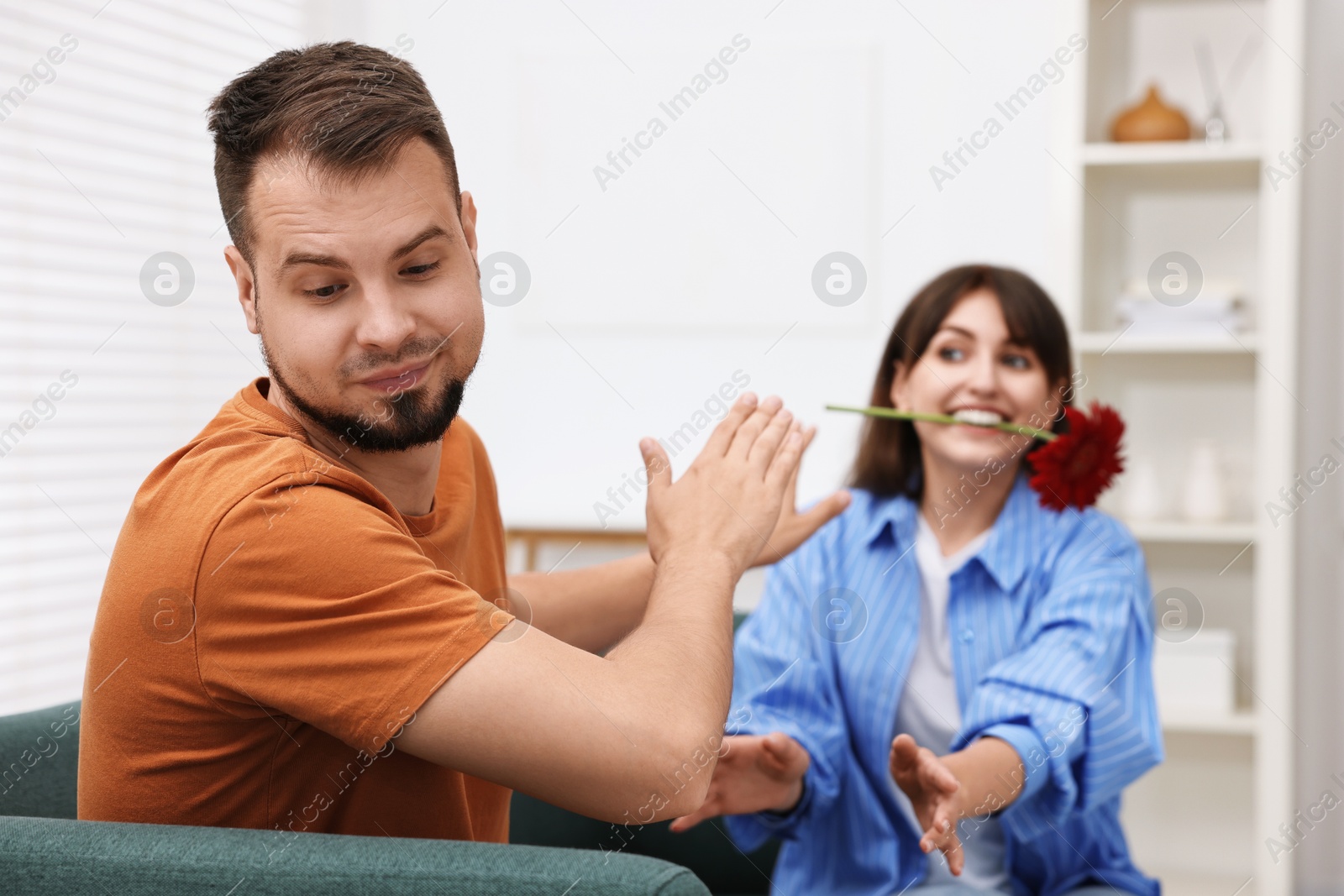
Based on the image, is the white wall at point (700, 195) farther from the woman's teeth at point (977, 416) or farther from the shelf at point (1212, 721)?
the woman's teeth at point (977, 416)

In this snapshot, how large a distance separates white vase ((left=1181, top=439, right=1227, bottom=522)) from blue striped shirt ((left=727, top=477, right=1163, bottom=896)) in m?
1.22

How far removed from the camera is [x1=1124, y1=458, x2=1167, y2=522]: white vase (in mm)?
2746

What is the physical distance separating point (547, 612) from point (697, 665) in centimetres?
50

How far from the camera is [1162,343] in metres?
2.62

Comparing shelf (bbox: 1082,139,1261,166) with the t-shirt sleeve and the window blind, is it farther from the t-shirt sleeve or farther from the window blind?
the t-shirt sleeve

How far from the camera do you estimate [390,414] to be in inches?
41.4

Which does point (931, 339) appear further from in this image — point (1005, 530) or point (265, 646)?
point (265, 646)

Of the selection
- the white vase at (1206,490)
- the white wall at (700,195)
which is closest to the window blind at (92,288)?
the white wall at (700,195)

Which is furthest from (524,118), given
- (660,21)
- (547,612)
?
(547,612)

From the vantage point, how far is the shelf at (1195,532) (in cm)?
261

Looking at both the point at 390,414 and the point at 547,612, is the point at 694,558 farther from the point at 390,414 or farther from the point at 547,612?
the point at 547,612

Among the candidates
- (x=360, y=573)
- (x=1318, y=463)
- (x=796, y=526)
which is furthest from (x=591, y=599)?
(x=1318, y=463)

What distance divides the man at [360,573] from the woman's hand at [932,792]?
324 millimetres

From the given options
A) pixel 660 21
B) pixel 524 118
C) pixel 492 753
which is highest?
pixel 660 21
